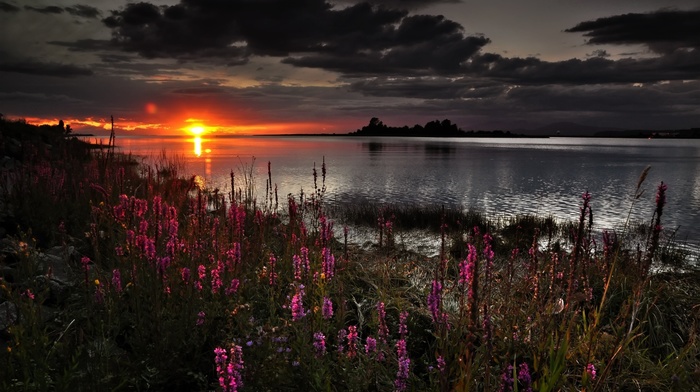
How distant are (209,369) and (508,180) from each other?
119 ft

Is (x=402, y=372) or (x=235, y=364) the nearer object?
(x=235, y=364)

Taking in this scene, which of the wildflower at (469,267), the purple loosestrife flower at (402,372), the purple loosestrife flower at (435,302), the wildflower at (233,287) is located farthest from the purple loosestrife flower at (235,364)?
the wildflower at (469,267)

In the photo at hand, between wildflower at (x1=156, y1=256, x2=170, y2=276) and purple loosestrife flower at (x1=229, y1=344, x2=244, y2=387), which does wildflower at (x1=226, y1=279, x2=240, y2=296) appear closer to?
wildflower at (x1=156, y1=256, x2=170, y2=276)

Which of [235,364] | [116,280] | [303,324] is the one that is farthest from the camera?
[116,280]

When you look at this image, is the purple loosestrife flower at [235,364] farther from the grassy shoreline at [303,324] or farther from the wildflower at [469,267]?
the wildflower at [469,267]

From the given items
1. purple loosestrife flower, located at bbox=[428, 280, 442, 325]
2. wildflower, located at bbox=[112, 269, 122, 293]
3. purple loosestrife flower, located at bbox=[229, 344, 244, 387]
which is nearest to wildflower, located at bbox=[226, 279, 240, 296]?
wildflower, located at bbox=[112, 269, 122, 293]

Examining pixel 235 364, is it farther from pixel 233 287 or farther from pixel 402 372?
pixel 233 287

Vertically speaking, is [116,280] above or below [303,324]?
above

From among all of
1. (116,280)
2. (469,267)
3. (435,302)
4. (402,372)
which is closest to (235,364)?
(402,372)

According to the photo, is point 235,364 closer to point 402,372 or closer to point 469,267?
point 402,372

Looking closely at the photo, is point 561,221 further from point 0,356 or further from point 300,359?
point 0,356

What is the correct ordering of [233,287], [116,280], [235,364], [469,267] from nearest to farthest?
1. [235,364]
2. [469,267]
3. [116,280]
4. [233,287]

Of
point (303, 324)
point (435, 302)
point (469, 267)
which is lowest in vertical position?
point (303, 324)

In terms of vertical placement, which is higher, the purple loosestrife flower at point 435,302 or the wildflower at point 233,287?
the purple loosestrife flower at point 435,302
